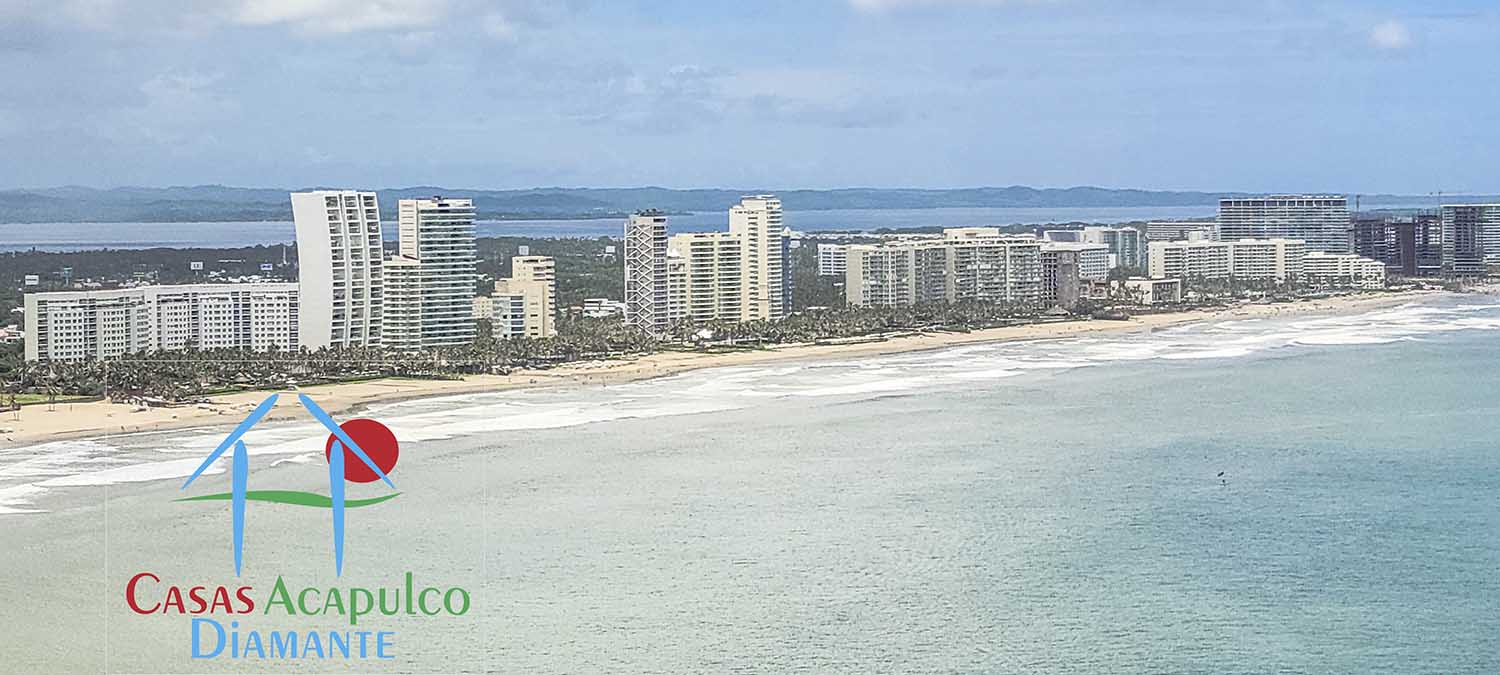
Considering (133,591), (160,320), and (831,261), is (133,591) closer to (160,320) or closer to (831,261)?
(160,320)

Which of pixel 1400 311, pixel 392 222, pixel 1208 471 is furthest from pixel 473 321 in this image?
pixel 1400 311

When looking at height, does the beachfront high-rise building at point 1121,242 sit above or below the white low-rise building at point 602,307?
above

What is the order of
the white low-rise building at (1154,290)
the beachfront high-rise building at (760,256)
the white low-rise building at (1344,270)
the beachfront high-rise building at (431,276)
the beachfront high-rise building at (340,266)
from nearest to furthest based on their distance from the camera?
1. the beachfront high-rise building at (340,266)
2. the beachfront high-rise building at (431,276)
3. the beachfront high-rise building at (760,256)
4. the white low-rise building at (1154,290)
5. the white low-rise building at (1344,270)

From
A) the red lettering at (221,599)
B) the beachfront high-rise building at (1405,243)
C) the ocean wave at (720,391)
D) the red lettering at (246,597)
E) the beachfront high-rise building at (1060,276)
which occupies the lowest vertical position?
the red lettering at (221,599)

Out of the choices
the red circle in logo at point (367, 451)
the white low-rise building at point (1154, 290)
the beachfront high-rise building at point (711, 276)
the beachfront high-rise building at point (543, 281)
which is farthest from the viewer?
the white low-rise building at point (1154, 290)

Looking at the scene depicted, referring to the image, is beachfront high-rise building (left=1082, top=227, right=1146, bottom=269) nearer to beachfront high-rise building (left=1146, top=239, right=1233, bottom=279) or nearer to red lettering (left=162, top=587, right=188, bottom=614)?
beachfront high-rise building (left=1146, top=239, right=1233, bottom=279)

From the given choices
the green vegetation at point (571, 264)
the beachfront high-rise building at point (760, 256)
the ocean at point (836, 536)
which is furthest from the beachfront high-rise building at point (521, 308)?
the ocean at point (836, 536)

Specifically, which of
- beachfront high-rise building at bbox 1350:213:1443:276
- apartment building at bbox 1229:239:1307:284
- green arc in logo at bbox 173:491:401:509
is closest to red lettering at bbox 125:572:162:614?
green arc in logo at bbox 173:491:401:509

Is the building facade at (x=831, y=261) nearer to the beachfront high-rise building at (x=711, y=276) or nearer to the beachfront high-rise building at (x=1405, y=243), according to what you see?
the beachfront high-rise building at (x=711, y=276)
